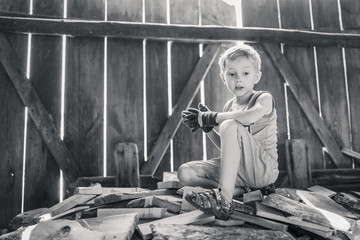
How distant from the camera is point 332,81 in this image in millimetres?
4977

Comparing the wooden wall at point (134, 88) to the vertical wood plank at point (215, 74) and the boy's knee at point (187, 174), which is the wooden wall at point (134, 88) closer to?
the vertical wood plank at point (215, 74)

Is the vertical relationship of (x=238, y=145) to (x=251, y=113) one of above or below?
below

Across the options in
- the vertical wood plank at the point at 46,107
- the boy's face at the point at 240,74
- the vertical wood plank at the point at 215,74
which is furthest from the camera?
the vertical wood plank at the point at 215,74

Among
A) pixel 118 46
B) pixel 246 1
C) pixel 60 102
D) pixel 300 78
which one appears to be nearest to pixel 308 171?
pixel 300 78

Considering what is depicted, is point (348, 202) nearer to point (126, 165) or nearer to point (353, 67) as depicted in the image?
point (353, 67)

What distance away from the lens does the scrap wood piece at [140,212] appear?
2.83 m

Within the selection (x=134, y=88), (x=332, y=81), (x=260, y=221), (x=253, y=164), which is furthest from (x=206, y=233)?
(x=332, y=81)

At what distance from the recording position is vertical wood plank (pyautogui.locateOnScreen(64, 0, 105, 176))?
4375 millimetres

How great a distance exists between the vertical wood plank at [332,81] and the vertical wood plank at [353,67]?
94mm

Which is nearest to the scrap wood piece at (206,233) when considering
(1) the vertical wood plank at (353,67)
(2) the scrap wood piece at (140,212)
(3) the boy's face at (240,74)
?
(2) the scrap wood piece at (140,212)

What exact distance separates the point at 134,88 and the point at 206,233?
105 inches

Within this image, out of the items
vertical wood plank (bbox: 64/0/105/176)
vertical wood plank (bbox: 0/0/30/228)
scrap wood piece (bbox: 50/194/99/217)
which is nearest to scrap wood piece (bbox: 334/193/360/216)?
scrap wood piece (bbox: 50/194/99/217)

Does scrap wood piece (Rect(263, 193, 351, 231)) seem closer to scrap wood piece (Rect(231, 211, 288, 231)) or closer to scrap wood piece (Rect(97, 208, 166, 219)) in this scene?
scrap wood piece (Rect(231, 211, 288, 231))

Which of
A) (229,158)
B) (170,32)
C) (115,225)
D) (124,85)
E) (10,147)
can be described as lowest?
(115,225)
